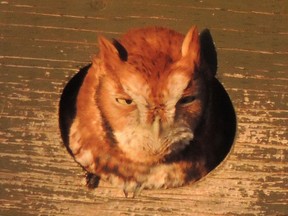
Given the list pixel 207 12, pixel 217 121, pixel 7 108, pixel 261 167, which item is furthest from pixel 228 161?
pixel 7 108

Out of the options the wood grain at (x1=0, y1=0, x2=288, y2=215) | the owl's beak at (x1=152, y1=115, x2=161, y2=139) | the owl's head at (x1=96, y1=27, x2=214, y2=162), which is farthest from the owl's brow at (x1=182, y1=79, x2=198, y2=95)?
the wood grain at (x1=0, y1=0, x2=288, y2=215)

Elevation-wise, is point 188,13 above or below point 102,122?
above

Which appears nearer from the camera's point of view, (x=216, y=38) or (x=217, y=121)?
(x=216, y=38)

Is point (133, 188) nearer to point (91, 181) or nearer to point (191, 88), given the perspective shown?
point (91, 181)

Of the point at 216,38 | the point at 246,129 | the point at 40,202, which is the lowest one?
the point at 40,202

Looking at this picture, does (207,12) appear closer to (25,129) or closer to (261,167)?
(261,167)

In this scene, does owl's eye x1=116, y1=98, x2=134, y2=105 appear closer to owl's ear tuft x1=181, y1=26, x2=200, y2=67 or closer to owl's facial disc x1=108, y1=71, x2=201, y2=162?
owl's facial disc x1=108, y1=71, x2=201, y2=162

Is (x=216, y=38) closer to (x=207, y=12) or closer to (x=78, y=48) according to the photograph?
(x=207, y=12)
